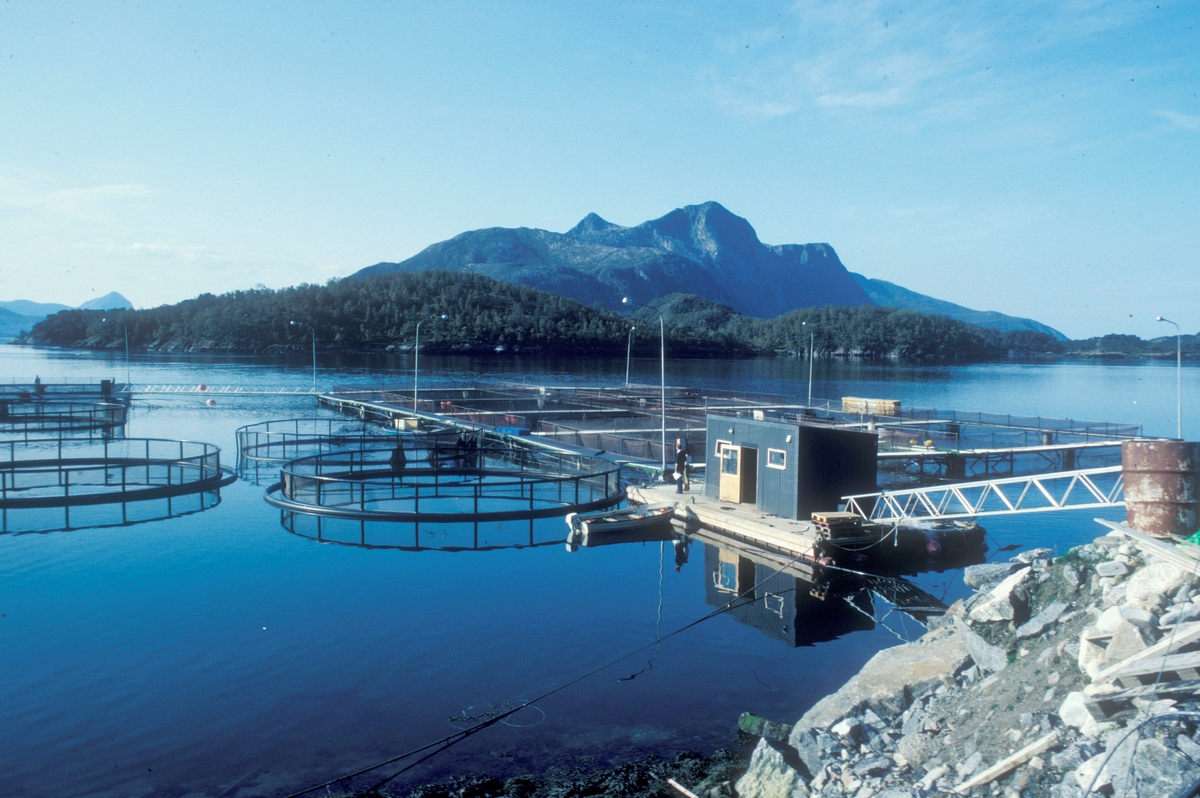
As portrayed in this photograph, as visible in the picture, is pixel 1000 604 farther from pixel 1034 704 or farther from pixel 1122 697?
pixel 1122 697

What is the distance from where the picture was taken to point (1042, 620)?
508 inches

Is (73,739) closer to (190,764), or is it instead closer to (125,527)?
(190,764)

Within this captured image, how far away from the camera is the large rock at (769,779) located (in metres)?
12.2

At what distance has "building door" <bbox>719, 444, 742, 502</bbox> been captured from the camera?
107 feet

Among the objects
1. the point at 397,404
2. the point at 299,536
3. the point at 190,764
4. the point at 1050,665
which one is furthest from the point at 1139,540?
the point at 397,404

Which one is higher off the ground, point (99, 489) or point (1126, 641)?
point (1126, 641)

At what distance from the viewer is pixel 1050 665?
11.6 metres

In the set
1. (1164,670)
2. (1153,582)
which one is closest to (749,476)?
(1153,582)

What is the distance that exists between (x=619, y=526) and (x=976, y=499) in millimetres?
21002

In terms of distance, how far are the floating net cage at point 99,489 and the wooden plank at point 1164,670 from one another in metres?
32.6

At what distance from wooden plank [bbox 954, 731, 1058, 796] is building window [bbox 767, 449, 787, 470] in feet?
66.6

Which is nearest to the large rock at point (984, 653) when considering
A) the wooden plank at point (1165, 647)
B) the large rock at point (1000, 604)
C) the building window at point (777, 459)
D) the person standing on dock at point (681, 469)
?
the large rock at point (1000, 604)

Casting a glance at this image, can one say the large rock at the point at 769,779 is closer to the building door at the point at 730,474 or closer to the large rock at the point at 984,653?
the large rock at the point at 984,653

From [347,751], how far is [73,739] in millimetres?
5093
